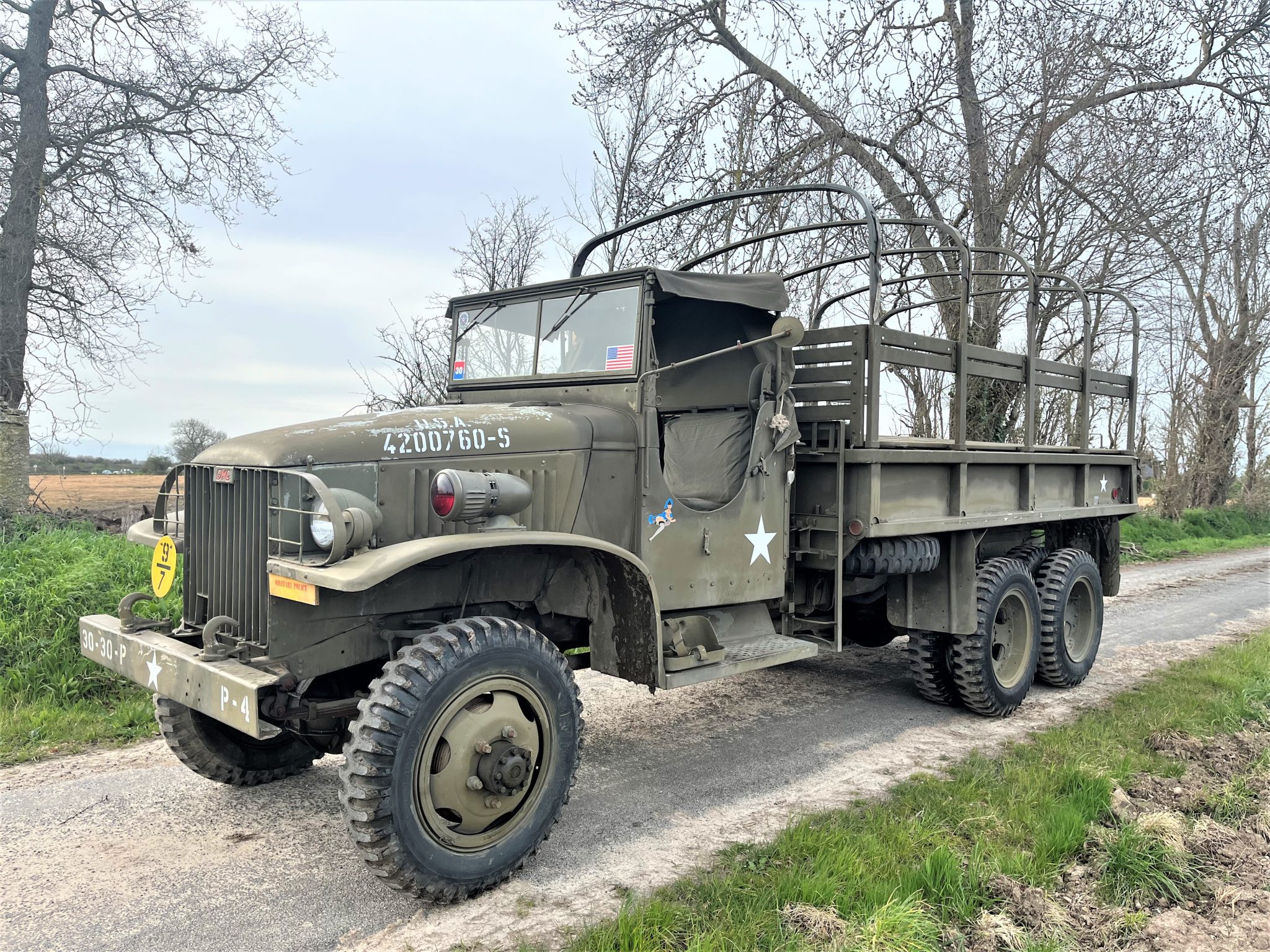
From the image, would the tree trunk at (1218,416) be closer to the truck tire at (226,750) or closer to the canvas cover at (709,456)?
the canvas cover at (709,456)

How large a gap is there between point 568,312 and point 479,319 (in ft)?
2.22

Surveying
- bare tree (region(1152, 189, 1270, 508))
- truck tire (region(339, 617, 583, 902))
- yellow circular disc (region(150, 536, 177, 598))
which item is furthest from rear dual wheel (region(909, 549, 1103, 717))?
bare tree (region(1152, 189, 1270, 508))

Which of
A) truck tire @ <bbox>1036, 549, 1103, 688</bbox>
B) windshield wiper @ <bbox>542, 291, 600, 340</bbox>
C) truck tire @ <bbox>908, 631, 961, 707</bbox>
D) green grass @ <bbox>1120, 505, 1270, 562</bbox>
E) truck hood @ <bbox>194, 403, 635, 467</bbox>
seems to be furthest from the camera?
green grass @ <bbox>1120, 505, 1270, 562</bbox>

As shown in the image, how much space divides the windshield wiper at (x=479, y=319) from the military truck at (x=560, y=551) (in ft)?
0.04

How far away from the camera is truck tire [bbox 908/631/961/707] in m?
5.97

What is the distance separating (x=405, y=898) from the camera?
3334 millimetres

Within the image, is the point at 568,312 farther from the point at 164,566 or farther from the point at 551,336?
the point at 164,566

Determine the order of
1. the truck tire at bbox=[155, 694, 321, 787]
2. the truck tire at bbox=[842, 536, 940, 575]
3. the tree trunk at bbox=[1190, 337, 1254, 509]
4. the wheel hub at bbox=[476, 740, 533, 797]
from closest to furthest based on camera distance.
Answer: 1. the wheel hub at bbox=[476, 740, 533, 797]
2. the truck tire at bbox=[155, 694, 321, 787]
3. the truck tire at bbox=[842, 536, 940, 575]
4. the tree trunk at bbox=[1190, 337, 1254, 509]

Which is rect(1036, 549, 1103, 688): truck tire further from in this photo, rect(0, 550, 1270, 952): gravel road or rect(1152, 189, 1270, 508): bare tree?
rect(1152, 189, 1270, 508): bare tree

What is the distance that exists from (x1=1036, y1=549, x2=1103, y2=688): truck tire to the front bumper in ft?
17.6

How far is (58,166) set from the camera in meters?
9.45

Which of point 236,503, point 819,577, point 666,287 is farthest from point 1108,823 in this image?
point 236,503

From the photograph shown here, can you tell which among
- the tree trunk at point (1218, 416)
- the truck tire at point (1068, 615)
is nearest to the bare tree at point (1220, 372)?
the tree trunk at point (1218, 416)

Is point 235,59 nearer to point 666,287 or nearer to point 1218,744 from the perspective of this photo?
point 666,287
